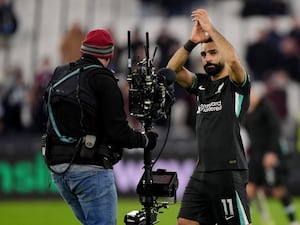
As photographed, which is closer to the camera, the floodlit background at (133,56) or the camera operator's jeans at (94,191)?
the camera operator's jeans at (94,191)

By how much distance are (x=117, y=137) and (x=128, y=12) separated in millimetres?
14827

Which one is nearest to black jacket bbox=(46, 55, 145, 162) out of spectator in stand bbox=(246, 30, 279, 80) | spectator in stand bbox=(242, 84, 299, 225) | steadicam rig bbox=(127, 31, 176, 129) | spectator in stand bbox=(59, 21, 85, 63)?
steadicam rig bbox=(127, 31, 176, 129)

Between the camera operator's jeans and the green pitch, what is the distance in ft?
19.3

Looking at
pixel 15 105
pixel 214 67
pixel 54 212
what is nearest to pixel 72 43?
pixel 15 105

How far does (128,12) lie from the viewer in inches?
866

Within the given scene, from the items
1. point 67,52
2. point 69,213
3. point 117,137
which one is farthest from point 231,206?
point 67,52

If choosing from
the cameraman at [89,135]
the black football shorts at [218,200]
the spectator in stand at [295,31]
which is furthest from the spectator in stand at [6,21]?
the cameraman at [89,135]

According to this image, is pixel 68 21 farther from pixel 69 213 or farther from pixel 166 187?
pixel 166 187

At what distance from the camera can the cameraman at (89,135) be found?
738cm

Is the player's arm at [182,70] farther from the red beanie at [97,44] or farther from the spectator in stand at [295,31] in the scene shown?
the spectator in stand at [295,31]

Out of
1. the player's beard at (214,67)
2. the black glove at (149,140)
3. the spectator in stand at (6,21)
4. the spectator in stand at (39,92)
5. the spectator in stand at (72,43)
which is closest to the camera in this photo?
the black glove at (149,140)

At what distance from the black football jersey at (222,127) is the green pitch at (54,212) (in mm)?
5332

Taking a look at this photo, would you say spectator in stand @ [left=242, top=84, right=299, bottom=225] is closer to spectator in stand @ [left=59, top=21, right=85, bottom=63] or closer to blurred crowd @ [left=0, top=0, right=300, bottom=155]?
blurred crowd @ [left=0, top=0, right=300, bottom=155]

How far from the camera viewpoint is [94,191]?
7.44 m
